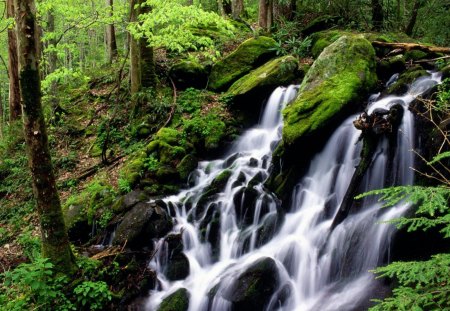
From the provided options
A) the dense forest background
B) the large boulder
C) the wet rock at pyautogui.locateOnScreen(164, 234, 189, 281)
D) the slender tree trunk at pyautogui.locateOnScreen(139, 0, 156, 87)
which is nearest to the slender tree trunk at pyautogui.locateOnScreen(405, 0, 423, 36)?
the dense forest background

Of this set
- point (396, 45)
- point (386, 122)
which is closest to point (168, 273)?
point (386, 122)

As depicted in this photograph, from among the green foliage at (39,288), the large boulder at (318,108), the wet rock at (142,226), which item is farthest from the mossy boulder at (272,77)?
the green foliage at (39,288)

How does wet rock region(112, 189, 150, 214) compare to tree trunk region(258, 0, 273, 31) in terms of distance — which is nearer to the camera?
wet rock region(112, 189, 150, 214)

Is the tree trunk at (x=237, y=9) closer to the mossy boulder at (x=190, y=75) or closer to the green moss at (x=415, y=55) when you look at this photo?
the mossy boulder at (x=190, y=75)

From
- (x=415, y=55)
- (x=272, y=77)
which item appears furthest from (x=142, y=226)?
(x=415, y=55)

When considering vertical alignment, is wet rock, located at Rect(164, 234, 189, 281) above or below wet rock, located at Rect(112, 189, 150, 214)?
below

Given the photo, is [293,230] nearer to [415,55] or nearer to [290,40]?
[415,55]

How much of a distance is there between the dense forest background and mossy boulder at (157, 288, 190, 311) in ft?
1.96

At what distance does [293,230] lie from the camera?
767 cm

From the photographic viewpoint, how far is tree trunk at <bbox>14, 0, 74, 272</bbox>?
16.4ft

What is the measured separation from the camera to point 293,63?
11.3 m

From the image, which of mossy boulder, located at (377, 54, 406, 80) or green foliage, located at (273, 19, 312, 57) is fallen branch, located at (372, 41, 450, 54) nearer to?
mossy boulder, located at (377, 54, 406, 80)

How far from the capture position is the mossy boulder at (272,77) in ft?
36.3

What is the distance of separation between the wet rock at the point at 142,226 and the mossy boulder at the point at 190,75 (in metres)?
6.07
